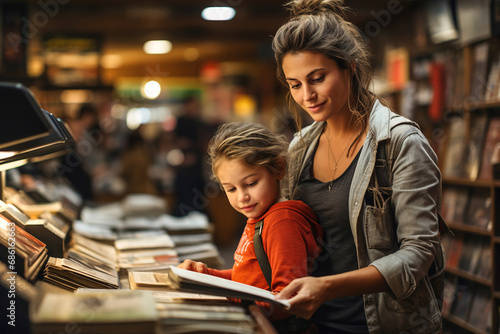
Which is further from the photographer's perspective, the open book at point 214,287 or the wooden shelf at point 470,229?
the wooden shelf at point 470,229

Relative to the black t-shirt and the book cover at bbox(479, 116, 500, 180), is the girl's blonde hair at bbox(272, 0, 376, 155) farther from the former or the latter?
the book cover at bbox(479, 116, 500, 180)

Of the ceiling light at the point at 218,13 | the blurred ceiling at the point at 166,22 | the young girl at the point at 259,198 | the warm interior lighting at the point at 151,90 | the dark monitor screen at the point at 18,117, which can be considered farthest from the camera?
the warm interior lighting at the point at 151,90

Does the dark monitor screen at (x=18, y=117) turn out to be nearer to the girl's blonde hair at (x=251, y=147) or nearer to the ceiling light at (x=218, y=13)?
the girl's blonde hair at (x=251, y=147)

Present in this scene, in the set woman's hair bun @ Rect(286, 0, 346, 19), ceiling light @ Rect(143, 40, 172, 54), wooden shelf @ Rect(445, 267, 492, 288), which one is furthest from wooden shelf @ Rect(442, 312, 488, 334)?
ceiling light @ Rect(143, 40, 172, 54)

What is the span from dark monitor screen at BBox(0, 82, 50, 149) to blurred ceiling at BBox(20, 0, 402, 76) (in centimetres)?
366

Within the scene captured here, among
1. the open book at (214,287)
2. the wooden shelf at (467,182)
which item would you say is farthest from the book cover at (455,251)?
the open book at (214,287)

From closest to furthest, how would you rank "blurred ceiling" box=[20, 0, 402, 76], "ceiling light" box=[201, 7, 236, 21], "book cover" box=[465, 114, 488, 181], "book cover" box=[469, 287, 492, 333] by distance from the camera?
1. "book cover" box=[469, 287, 492, 333]
2. "book cover" box=[465, 114, 488, 181]
3. "blurred ceiling" box=[20, 0, 402, 76]
4. "ceiling light" box=[201, 7, 236, 21]

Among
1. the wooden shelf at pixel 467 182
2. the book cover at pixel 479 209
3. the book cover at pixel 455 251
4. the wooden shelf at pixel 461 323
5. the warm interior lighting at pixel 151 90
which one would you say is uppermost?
the warm interior lighting at pixel 151 90

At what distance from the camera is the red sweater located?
1446mm

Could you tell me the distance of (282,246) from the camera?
1.47 metres

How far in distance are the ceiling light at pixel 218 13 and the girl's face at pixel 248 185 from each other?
17.3 feet

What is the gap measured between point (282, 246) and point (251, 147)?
34cm

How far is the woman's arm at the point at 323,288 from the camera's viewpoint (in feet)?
4.31

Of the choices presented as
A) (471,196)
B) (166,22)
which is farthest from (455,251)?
(166,22)
